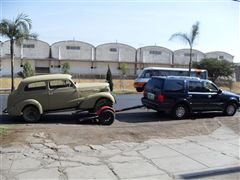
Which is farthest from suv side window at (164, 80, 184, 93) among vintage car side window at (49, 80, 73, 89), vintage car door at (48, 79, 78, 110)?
vintage car side window at (49, 80, 73, 89)

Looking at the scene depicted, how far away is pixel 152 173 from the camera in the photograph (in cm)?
651

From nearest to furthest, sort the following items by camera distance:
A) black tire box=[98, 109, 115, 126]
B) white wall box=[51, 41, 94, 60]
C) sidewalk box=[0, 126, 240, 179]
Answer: sidewalk box=[0, 126, 240, 179] < black tire box=[98, 109, 115, 126] < white wall box=[51, 41, 94, 60]

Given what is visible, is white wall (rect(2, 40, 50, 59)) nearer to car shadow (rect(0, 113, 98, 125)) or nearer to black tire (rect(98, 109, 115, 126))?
car shadow (rect(0, 113, 98, 125))

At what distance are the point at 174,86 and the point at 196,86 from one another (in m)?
1.09

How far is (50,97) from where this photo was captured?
41.5ft

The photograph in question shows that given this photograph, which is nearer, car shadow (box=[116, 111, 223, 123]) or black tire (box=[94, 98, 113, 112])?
black tire (box=[94, 98, 113, 112])

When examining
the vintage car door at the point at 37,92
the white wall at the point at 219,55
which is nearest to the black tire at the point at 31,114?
the vintage car door at the point at 37,92

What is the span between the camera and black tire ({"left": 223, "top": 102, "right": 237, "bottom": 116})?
15422 millimetres

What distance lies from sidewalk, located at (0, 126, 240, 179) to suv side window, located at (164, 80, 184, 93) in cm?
518

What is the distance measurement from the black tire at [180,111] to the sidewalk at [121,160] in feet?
16.0

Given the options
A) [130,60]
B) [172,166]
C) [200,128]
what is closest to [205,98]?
[200,128]

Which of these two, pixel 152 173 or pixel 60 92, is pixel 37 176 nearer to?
pixel 152 173

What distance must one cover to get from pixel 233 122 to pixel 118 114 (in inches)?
193

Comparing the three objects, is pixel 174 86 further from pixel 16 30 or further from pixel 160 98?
pixel 16 30
